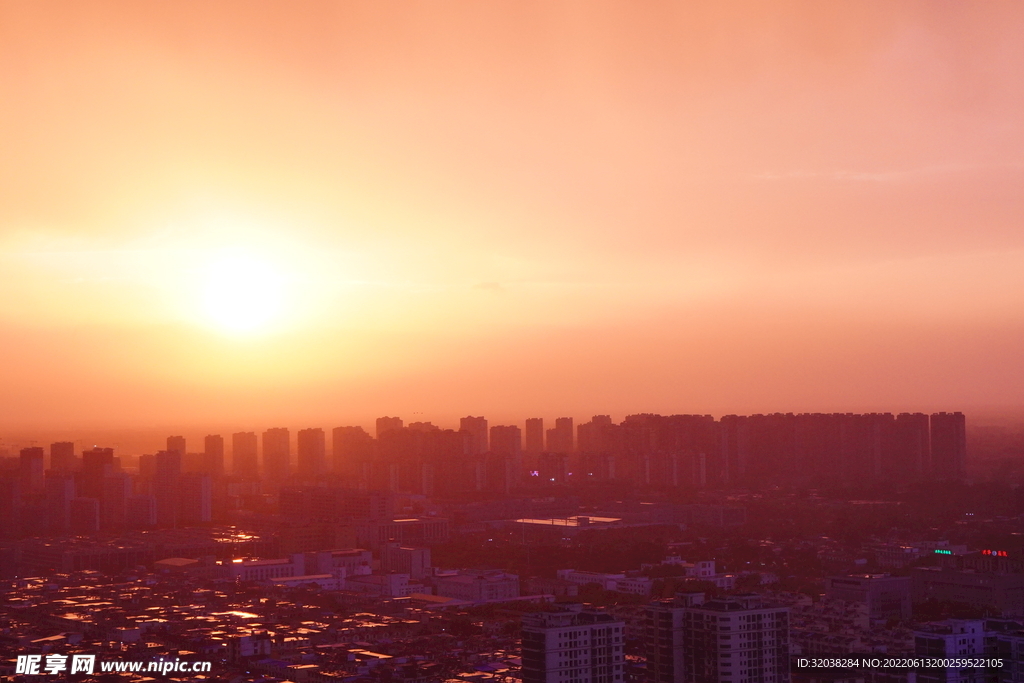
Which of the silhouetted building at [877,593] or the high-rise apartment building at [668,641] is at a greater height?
the high-rise apartment building at [668,641]

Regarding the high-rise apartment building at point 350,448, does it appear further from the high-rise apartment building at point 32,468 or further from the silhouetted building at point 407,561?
the silhouetted building at point 407,561

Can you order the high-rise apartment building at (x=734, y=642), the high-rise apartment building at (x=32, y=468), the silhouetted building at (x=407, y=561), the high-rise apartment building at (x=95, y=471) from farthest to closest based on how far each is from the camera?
the high-rise apartment building at (x=32, y=468) < the high-rise apartment building at (x=95, y=471) < the silhouetted building at (x=407, y=561) < the high-rise apartment building at (x=734, y=642)

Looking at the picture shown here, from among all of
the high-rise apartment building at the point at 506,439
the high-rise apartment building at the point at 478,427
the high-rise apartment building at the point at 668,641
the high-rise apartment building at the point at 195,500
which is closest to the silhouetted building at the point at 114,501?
the high-rise apartment building at the point at 195,500

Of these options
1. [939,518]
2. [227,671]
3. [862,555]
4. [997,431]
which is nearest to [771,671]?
[227,671]

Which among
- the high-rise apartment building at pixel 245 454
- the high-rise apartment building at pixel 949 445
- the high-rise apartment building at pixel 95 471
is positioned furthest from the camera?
the high-rise apartment building at pixel 245 454

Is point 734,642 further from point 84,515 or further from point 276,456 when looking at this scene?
point 276,456

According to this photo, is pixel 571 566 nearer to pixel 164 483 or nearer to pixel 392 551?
pixel 392 551
